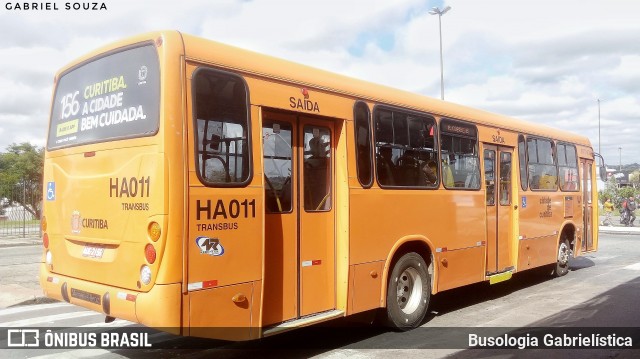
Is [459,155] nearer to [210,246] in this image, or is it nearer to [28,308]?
[210,246]

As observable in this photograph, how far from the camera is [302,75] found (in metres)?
5.98

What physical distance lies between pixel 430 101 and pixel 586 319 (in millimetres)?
3879

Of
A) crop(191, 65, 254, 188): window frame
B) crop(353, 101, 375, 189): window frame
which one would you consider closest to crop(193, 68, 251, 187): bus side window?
crop(191, 65, 254, 188): window frame

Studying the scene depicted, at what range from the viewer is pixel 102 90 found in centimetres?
549

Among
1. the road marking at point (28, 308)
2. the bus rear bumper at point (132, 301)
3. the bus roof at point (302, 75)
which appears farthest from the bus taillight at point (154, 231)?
the road marking at point (28, 308)

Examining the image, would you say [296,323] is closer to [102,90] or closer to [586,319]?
[102,90]

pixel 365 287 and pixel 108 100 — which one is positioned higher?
pixel 108 100

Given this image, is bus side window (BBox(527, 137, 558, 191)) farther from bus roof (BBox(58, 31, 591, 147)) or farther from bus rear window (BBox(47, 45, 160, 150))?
bus rear window (BBox(47, 45, 160, 150))

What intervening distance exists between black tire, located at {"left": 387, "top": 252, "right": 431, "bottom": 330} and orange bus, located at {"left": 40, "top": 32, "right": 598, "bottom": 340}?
0.02m

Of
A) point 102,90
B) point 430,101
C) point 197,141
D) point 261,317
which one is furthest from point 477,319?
point 102,90

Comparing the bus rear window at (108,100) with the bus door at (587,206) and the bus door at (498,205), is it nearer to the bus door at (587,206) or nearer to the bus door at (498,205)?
the bus door at (498,205)

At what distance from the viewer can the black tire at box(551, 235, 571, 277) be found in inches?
467

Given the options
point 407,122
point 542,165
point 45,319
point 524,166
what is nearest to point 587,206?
point 542,165

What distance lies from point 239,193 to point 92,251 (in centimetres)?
163
